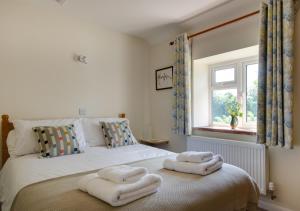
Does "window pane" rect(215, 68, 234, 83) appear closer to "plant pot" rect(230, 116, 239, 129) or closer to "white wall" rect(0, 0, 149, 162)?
"plant pot" rect(230, 116, 239, 129)

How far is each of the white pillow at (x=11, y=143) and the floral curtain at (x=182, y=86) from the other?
2.03 metres

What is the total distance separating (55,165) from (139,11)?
2.06m

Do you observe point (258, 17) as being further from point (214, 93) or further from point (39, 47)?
point (39, 47)

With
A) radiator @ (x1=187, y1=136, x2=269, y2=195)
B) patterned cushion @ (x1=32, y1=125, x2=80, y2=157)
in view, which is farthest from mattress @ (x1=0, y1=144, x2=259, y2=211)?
radiator @ (x1=187, y1=136, x2=269, y2=195)

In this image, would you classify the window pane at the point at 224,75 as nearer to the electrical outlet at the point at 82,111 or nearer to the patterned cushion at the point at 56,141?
the electrical outlet at the point at 82,111

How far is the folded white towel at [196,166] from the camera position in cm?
155

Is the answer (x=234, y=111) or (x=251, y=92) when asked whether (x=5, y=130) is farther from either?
(x=251, y=92)

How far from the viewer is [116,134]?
2721mm

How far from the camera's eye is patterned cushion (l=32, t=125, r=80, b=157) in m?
2.16

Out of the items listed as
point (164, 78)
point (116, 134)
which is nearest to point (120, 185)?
point (116, 134)

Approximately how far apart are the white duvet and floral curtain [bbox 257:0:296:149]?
113cm

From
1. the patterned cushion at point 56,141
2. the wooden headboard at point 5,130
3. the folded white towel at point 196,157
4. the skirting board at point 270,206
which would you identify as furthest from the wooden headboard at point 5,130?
the skirting board at point 270,206

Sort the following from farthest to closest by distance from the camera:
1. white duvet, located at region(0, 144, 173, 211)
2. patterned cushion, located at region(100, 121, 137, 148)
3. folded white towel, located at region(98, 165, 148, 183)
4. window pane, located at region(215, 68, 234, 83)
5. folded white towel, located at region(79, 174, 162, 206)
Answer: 1. window pane, located at region(215, 68, 234, 83)
2. patterned cushion, located at region(100, 121, 137, 148)
3. white duvet, located at region(0, 144, 173, 211)
4. folded white towel, located at region(98, 165, 148, 183)
5. folded white towel, located at region(79, 174, 162, 206)

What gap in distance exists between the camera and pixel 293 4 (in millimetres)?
1997
